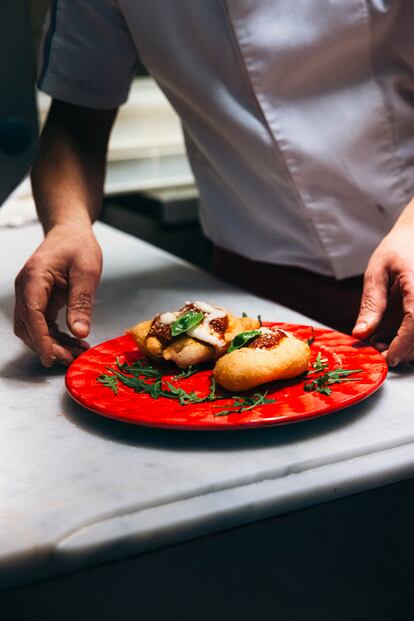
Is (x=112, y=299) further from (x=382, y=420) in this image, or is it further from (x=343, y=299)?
(x=382, y=420)

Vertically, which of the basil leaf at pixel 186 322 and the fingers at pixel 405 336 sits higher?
the basil leaf at pixel 186 322

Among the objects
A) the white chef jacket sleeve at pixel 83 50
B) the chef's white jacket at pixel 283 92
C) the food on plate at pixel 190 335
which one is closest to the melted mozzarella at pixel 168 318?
the food on plate at pixel 190 335

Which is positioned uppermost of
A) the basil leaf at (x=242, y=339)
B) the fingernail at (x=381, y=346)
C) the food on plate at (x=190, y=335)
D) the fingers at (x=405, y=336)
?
the basil leaf at (x=242, y=339)

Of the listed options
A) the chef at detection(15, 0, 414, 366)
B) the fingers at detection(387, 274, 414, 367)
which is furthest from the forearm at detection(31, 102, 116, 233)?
the fingers at detection(387, 274, 414, 367)

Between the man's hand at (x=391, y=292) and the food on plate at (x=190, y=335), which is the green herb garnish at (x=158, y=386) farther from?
the man's hand at (x=391, y=292)

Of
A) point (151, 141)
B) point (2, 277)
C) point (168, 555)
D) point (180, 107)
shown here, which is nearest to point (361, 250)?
point (180, 107)

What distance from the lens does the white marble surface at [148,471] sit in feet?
2.37

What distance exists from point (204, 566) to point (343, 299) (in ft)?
2.99

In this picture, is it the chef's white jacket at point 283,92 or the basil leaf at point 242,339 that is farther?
the chef's white jacket at point 283,92

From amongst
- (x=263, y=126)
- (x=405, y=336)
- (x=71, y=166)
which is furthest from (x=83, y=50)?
(x=405, y=336)

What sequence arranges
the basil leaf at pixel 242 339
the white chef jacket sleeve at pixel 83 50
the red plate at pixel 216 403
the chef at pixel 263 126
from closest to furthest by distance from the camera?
1. the red plate at pixel 216 403
2. the basil leaf at pixel 242 339
3. the chef at pixel 263 126
4. the white chef jacket sleeve at pixel 83 50

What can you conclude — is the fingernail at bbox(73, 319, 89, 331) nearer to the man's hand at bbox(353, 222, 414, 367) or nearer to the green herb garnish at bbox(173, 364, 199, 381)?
the green herb garnish at bbox(173, 364, 199, 381)

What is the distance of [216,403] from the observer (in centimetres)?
91

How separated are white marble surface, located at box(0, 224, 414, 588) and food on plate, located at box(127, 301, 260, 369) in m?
0.13
